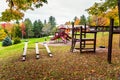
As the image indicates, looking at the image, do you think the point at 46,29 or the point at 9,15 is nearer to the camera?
the point at 9,15

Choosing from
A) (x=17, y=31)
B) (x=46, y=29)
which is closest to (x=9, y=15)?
(x=17, y=31)

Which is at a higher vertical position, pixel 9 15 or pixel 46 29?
pixel 9 15

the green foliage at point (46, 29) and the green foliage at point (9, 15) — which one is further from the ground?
the green foliage at point (9, 15)

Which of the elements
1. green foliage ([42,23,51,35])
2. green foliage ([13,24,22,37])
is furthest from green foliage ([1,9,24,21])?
green foliage ([42,23,51,35])

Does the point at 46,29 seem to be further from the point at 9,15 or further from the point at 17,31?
the point at 9,15

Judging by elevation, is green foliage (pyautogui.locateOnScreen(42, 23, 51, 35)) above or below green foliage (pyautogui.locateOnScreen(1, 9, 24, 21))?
below

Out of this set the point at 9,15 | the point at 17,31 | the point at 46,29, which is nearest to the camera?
the point at 9,15

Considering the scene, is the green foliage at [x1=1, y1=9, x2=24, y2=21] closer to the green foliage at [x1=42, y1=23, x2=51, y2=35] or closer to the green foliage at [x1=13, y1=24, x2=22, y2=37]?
the green foliage at [x1=13, y1=24, x2=22, y2=37]

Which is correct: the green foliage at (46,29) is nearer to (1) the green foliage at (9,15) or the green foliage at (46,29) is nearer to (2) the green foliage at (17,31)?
(2) the green foliage at (17,31)

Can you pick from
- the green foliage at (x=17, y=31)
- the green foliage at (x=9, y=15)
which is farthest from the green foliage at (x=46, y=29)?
the green foliage at (x=9, y=15)

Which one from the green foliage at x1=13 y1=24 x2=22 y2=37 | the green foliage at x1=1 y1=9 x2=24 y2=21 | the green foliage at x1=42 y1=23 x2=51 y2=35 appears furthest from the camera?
the green foliage at x1=42 y1=23 x2=51 y2=35

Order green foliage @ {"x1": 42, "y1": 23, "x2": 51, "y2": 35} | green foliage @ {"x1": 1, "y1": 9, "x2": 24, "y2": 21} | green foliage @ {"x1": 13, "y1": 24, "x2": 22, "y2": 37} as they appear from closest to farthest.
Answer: green foliage @ {"x1": 1, "y1": 9, "x2": 24, "y2": 21}, green foliage @ {"x1": 13, "y1": 24, "x2": 22, "y2": 37}, green foliage @ {"x1": 42, "y1": 23, "x2": 51, "y2": 35}

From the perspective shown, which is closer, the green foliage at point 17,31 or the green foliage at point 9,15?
the green foliage at point 9,15

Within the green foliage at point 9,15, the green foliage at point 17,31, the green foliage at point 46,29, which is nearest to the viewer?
the green foliage at point 9,15
